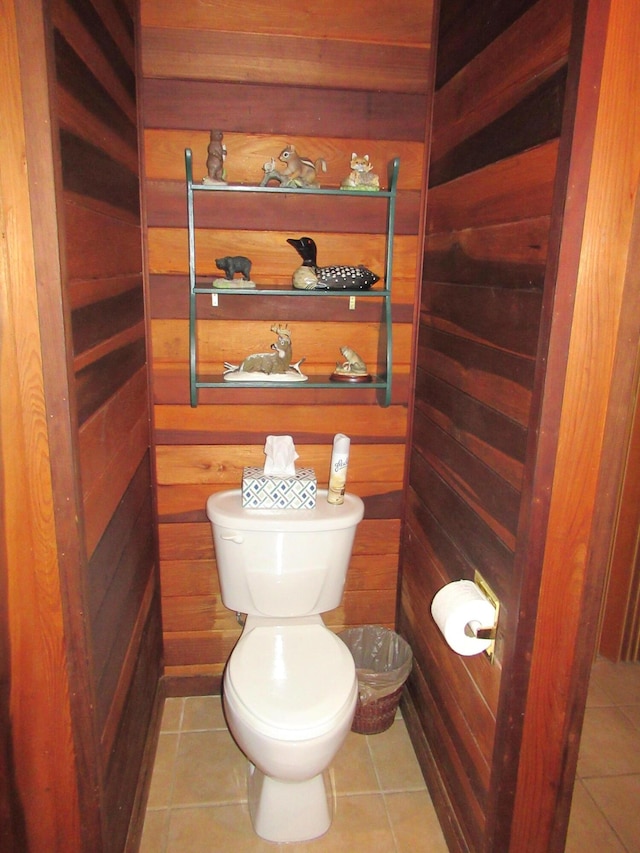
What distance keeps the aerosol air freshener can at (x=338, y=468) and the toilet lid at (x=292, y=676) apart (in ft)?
1.29

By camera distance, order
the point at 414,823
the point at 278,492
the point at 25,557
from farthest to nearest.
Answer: the point at 278,492
the point at 414,823
the point at 25,557

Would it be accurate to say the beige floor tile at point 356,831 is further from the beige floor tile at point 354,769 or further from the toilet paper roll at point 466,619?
the toilet paper roll at point 466,619

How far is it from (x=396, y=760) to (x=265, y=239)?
1666 millimetres

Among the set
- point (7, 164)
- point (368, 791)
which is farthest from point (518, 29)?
point (368, 791)

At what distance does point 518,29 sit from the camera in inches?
49.2

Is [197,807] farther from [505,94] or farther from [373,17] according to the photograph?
[373,17]

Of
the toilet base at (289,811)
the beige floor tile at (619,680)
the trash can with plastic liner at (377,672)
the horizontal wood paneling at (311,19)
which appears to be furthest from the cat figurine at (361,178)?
the beige floor tile at (619,680)

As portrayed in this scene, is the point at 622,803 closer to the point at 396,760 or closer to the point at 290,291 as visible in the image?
the point at 396,760

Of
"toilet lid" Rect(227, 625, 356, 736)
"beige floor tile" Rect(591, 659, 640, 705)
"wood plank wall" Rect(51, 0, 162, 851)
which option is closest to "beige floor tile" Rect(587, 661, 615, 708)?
"beige floor tile" Rect(591, 659, 640, 705)

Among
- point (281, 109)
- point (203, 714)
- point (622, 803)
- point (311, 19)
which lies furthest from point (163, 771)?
point (311, 19)

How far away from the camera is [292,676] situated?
1610 millimetres

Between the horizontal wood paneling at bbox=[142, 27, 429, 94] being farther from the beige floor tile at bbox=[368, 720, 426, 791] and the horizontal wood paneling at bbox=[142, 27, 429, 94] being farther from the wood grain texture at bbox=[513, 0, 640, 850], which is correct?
the beige floor tile at bbox=[368, 720, 426, 791]

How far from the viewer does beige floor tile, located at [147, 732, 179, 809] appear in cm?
177

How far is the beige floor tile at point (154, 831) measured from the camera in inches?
63.9
